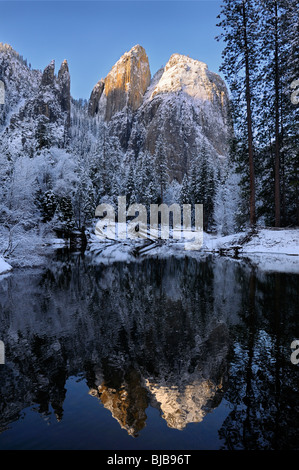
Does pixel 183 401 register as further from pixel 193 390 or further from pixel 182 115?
pixel 182 115

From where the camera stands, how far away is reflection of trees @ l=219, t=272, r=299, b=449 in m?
3.44

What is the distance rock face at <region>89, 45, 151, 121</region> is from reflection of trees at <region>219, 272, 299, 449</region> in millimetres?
175259

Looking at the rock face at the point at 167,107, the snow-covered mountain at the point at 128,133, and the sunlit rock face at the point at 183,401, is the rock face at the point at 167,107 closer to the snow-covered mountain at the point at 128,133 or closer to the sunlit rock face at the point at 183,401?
the snow-covered mountain at the point at 128,133

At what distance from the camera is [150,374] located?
16.5 feet

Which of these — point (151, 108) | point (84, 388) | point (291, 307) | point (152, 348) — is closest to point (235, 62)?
point (291, 307)

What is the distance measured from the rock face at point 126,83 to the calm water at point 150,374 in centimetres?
17385

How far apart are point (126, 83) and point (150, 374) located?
18970 centimetres

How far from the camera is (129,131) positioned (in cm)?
16025

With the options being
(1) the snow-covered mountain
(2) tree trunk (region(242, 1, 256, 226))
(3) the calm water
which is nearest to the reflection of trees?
(3) the calm water

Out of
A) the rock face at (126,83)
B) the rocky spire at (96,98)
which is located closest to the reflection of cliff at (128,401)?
the rock face at (126,83)

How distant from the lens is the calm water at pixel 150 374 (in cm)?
357

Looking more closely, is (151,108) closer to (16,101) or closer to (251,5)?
(16,101)

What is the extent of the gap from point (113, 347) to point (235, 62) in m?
25.0

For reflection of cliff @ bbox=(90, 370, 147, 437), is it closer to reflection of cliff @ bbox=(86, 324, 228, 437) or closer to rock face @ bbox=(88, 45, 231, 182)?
reflection of cliff @ bbox=(86, 324, 228, 437)
